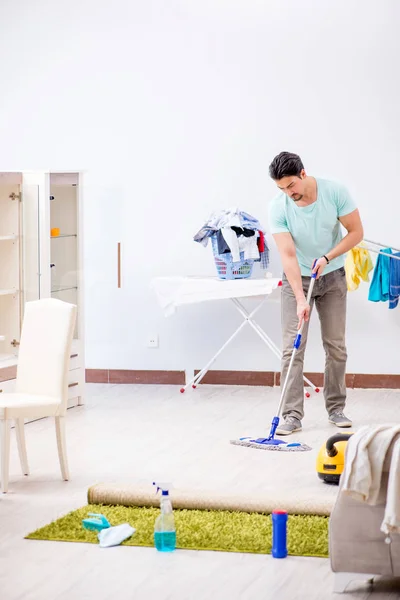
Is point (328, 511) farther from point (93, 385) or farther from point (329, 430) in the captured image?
point (93, 385)

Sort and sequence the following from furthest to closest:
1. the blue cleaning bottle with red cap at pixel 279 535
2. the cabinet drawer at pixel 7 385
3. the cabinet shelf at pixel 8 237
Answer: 1. the cabinet shelf at pixel 8 237
2. the cabinet drawer at pixel 7 385
3. the blue cleaning bottle with red cap at pixel 279 535

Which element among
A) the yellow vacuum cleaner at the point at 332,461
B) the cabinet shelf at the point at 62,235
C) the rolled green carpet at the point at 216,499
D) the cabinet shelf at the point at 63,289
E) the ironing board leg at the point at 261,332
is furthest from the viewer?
the ironing board leg at the point at 261,332

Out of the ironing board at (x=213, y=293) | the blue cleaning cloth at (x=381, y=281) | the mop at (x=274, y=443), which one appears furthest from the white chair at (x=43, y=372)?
the blue cleaning cloth at (x=381, y=281)

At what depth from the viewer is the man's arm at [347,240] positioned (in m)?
5.27

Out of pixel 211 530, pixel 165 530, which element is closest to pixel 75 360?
pixel 211 530

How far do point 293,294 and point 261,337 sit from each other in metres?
→ 1.54

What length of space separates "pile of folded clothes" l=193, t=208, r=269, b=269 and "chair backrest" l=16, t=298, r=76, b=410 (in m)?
2.09

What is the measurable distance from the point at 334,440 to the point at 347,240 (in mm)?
1501

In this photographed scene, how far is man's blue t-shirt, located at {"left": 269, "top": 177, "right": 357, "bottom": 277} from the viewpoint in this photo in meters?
5.33

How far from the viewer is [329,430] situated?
5.56m

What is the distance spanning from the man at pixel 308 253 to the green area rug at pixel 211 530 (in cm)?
166

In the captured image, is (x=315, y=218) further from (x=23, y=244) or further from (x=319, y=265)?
(x=23, y=244)

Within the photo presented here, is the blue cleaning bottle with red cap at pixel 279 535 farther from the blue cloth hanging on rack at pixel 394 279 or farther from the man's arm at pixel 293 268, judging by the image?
the blue cloth hanging on rack at pixel 394 279

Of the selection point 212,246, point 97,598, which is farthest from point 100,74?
point 97,598
